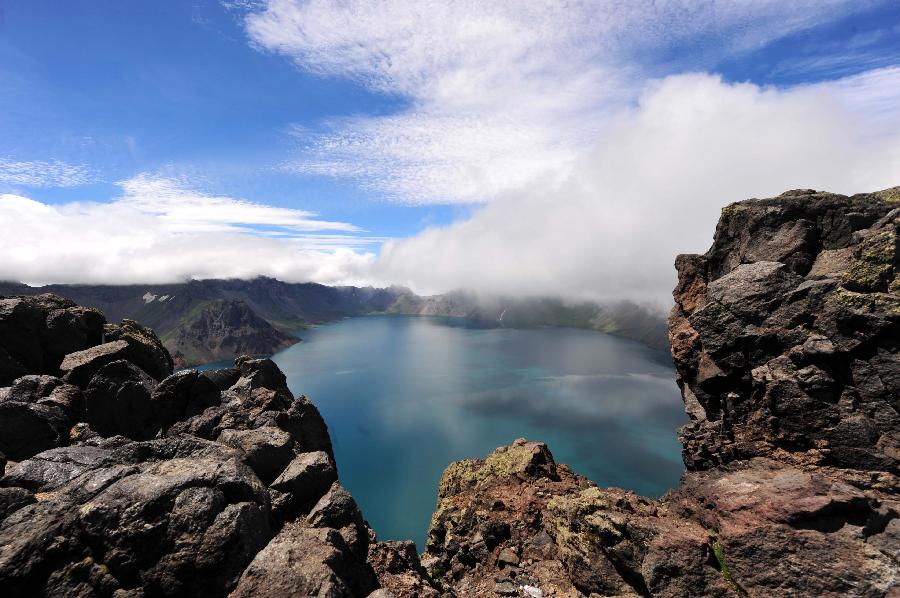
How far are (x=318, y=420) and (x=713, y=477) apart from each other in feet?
91.3

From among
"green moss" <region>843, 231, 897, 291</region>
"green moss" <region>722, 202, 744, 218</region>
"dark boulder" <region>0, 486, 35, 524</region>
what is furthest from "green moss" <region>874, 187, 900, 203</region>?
"dark boulder" <region>0, 486, 35, 524</region>

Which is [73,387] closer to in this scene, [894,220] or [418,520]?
[894,220]

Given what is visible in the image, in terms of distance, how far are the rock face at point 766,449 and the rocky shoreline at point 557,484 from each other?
0.32 feet

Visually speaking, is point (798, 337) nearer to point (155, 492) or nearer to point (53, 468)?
point (155, 492)

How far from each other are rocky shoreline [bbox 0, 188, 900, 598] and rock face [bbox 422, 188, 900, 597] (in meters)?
0.10

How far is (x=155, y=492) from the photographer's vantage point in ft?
46.8

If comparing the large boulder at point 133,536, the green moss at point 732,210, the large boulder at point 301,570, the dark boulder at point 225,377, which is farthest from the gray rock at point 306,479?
the green moss at point 732,210

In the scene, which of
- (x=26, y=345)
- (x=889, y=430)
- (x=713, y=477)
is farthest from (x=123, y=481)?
(x=889, y=430)

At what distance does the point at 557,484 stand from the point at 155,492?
29.3 metres

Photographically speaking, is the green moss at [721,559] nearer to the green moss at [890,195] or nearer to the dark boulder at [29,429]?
the green moss at [890,195]

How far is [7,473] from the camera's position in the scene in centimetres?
1594

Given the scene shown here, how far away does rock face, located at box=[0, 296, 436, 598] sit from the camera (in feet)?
42.2

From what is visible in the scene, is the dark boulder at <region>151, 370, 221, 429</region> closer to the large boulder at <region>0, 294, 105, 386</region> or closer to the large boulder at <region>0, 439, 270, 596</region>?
the large boulder at <region>0, 294, 105, 386</region>

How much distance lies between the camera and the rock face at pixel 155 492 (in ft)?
42.2
